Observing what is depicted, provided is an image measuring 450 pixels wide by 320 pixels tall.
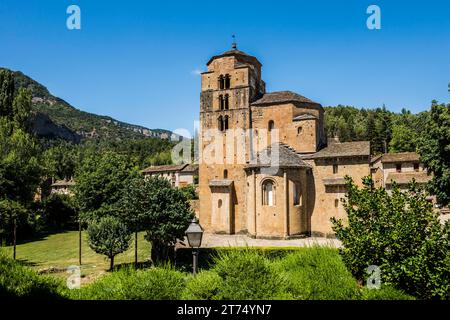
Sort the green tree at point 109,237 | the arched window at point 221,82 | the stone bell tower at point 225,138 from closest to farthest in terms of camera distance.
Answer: the green tree at point 109,237
the stone bell tower at point 225,138
the arched window at point 221,82

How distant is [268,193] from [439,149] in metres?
14.4

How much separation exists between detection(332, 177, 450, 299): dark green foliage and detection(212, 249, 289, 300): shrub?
2878mm

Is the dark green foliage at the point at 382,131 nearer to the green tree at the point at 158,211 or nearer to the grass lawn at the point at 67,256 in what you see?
the green tree at the point at 158,211

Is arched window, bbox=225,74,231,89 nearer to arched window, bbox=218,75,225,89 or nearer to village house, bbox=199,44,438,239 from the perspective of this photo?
village house, bbox=199,44,438,239

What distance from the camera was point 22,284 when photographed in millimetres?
7965

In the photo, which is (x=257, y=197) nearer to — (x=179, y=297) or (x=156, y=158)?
(x=179, y=297)

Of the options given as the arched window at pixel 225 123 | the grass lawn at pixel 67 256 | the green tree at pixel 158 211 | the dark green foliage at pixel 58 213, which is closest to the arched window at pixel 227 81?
the arched window at pixel 225 123

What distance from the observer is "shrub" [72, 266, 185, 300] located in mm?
8430

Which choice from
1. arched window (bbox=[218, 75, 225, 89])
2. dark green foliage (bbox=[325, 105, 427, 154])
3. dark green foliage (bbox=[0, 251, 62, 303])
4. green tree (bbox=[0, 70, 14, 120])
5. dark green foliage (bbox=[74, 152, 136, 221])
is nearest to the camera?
dark green foliage (bbox=[0, 251, 62, 303])

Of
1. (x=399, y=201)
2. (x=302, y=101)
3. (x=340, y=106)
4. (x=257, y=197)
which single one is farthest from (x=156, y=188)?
(x=340, y=106)

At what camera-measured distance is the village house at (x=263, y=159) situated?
3180cm

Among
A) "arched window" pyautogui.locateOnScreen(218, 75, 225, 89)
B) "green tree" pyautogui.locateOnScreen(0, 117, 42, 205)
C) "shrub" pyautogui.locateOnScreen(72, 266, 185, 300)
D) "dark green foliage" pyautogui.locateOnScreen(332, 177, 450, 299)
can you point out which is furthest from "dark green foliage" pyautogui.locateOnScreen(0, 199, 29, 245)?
"dark green foliage" pyautogui.locateOnScreen(332, 177, 450, 299)

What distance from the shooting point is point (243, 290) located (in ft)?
Result: 26.4

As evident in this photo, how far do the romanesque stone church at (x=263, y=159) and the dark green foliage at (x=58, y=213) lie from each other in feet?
92.9
